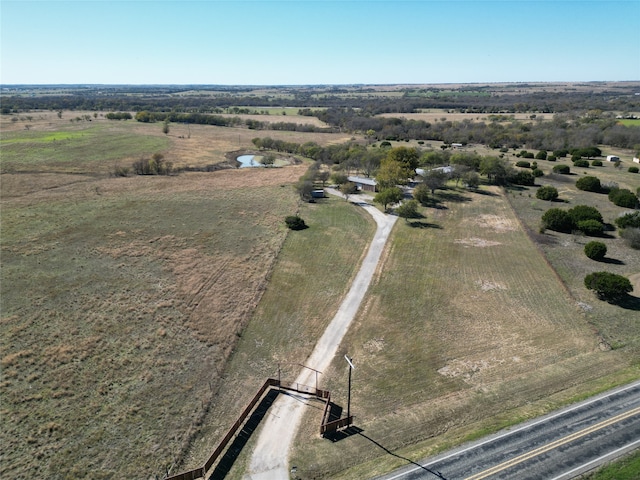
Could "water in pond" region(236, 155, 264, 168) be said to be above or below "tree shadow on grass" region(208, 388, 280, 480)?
above

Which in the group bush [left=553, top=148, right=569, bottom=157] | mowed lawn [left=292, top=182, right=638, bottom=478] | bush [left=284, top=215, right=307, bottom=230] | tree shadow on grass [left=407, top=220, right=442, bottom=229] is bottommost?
mowed lawn [left=292, top=182, right=638, bottom=478]

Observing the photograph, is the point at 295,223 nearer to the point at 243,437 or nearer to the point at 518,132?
the point at 243,437

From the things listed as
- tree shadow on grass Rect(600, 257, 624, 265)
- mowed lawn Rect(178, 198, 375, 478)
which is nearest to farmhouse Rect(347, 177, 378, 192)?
mowed lawn Rect(178, 198, 375, 478)

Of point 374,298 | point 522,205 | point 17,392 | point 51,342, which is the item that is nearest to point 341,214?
point 374,298

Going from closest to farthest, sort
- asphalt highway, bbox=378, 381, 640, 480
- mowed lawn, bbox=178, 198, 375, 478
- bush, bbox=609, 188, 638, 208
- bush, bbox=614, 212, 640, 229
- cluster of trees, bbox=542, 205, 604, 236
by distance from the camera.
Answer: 1. asphalt highway, bbox=378, 381, 640, 480
2. mowed lawn, bbox=178, 198, 375, 478
3. bush, bbox=614, 212, 640, 229
4. cluster of trees, bbox=542, 205, 604, 236
5. bush, bbox=609, 188, 638, 208

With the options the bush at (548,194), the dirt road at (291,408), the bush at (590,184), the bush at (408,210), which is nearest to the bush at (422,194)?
the bush at (408,210)

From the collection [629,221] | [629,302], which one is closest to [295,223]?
[629,302]

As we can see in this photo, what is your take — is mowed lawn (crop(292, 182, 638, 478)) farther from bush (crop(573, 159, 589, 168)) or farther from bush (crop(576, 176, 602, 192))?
bush (crop(573, 159, 589, 168))
